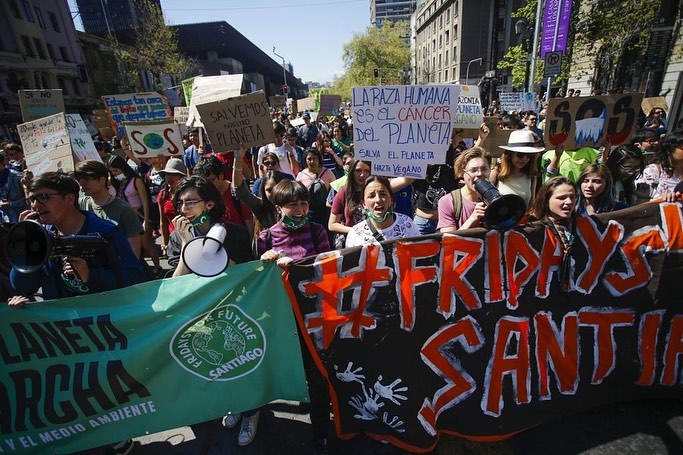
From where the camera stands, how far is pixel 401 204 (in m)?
3.71

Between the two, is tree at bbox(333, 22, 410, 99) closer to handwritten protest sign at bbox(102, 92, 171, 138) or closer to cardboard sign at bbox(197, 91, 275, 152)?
handwritten protest sign at bbox(102, 92, 171, 138)

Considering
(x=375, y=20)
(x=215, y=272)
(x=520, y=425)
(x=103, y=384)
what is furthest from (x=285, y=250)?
(x=375, y=20)

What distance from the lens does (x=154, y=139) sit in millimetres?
5410

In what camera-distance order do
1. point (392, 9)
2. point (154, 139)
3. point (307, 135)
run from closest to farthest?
point (154, 139) < point (307, 135) < point (392, 9)

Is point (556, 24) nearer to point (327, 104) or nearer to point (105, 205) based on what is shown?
point (327, 104)

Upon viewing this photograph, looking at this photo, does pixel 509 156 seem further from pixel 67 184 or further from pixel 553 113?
pixel 67 184

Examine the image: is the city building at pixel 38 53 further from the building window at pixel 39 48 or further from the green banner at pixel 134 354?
the green banner at pixel 134 354

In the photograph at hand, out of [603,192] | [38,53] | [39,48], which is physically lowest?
[603,192]

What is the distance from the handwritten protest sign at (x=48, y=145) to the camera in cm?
396

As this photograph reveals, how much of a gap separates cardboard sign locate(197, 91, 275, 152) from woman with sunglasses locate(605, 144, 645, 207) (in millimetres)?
3750

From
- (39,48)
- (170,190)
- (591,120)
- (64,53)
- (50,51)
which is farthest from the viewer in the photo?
(64,53)

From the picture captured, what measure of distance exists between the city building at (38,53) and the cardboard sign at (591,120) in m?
31.5

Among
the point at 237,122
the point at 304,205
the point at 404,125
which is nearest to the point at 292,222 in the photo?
the point at 304,205

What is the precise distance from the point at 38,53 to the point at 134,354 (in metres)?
43.3
